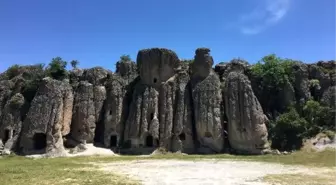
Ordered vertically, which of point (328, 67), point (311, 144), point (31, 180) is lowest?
point (31, 180)

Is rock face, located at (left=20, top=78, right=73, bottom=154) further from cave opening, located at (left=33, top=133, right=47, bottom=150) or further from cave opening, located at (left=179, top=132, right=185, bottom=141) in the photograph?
cave opening, located at (left=179, top=132, right=185, bottom=141)

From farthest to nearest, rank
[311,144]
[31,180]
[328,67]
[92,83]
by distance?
[328,67], [92,83], [311,144], [31,180]

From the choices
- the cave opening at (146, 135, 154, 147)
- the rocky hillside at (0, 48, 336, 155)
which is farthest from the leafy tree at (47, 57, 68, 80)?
the cave opening at (146, 135, 154, 147)

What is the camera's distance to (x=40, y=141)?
46656 mm

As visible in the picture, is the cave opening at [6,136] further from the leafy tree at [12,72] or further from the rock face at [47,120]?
the leafy tree at [12,72]

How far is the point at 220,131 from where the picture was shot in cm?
4441

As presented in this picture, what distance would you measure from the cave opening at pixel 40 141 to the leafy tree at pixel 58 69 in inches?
375

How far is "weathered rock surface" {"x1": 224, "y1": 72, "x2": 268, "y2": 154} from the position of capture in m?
42.9

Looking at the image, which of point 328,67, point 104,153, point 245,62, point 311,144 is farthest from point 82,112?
point 328,67

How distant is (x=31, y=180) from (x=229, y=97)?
2988 centimetres

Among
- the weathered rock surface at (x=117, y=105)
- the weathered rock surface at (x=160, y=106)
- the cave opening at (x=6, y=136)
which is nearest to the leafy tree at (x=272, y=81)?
the weathered rock surface at (x=160, y=106)

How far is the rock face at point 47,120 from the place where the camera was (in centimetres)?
4359

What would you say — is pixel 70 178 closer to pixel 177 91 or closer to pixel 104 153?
pixel 104 153

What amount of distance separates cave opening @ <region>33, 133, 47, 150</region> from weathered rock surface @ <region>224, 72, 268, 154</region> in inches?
939
